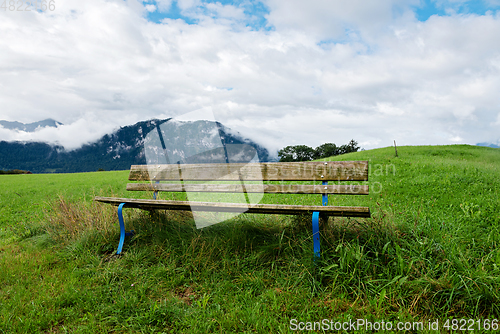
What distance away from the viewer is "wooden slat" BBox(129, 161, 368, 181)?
3.24 metres

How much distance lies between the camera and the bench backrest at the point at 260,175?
3189mm

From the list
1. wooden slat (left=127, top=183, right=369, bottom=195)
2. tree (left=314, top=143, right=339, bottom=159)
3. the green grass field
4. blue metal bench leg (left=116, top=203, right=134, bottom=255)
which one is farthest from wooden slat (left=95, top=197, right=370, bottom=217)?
tree (left=314, top=143, right=339, bottom=159)

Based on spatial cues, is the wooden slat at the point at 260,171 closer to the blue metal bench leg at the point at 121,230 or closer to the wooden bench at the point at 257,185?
the wooden bench at the point at 257,185

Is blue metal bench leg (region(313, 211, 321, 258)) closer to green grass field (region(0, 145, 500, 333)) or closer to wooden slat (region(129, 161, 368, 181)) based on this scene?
green grass field (region(0, 145, 500, 333))

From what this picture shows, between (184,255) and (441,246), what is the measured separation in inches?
103

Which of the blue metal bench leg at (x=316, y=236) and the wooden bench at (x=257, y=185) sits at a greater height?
the wooden bench at (x=257, y=185)

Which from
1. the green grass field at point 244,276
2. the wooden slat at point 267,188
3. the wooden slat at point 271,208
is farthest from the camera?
→ the wooden slat at point 267,188

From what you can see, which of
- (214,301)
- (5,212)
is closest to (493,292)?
(214,301)

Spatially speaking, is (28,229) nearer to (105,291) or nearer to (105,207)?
(105,207)

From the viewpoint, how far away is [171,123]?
3.64m

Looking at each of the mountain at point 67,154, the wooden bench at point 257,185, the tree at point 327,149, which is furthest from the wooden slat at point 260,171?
the mountain at point 67,154

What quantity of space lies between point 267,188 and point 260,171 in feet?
0.88

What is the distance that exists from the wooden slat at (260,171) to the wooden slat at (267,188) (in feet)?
0.41

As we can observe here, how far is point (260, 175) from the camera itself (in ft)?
11.9
